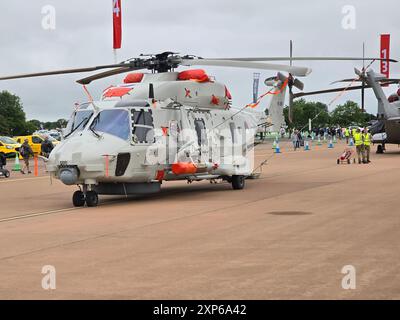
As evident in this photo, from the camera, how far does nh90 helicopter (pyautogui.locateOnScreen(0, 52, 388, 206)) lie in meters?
14.6

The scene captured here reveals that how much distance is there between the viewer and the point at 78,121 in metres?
15.5

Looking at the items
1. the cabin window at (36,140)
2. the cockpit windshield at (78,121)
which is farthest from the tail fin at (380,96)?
the cockpit windshield at (78,121)

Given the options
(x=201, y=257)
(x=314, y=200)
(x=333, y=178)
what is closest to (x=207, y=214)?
(x=314, y=200)

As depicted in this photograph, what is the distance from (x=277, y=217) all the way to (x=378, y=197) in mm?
4146

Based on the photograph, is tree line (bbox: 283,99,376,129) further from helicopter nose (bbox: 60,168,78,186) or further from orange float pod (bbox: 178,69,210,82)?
helicopter nose (bbox: 60,168,78,186)

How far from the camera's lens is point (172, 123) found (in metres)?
16.7

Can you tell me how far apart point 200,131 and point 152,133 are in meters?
2.22

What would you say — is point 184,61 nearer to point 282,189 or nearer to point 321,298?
point 282,189

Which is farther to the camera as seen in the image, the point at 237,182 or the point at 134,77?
the point at 237,182

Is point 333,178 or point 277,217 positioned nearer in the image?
point 277,217

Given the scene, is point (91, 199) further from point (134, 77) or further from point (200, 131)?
point (134, 77)

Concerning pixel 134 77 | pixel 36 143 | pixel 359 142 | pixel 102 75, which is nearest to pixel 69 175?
pixel 102 75

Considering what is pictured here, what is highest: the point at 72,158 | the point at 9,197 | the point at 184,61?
the point at 184,61

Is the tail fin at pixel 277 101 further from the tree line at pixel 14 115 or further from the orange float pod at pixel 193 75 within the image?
the tree line at pixel 14 115
